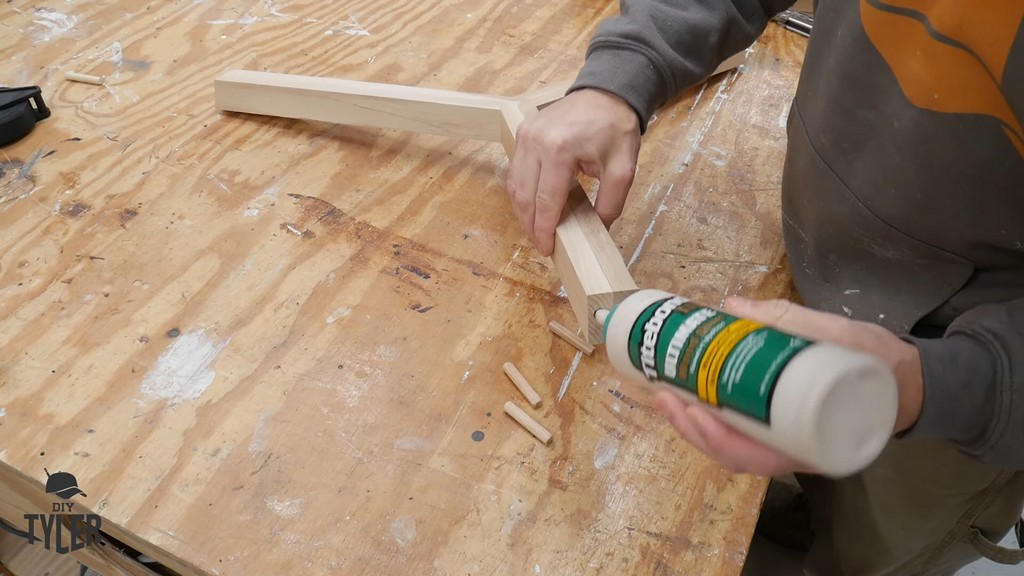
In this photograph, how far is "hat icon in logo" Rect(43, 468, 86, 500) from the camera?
0.81 metres

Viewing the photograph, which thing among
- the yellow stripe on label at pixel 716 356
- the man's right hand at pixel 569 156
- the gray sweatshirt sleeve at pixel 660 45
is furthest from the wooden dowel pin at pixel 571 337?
the yellow stripe on label at pixel 716 356

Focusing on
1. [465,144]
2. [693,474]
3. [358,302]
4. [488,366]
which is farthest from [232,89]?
[693,474]

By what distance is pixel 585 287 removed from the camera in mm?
885

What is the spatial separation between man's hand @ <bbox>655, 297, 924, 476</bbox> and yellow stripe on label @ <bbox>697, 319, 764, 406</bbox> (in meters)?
0.03

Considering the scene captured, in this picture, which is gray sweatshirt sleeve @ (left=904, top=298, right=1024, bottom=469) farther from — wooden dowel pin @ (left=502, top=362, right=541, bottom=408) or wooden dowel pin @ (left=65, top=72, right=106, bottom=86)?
wooden dowel pin @ (left=65, top=72, right=106, bottom=86)

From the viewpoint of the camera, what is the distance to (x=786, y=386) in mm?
466

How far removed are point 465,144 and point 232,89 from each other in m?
0.43

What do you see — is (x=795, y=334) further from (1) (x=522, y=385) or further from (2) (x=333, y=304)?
(2) (x=333, y=304)

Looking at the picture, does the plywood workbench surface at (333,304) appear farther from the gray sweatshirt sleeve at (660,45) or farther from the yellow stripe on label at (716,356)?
the yellow stripe on label at (716,356)

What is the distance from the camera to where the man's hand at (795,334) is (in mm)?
552

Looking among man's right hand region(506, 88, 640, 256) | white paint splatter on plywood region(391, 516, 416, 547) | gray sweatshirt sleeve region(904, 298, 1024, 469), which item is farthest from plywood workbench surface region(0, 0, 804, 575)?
gray sweatshirt sleeve region(904, 298, 1024, 469)

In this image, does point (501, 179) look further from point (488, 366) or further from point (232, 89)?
point (232, 89)

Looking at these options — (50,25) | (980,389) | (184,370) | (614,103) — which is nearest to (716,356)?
(980,389)

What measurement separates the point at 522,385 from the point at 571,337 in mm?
106
